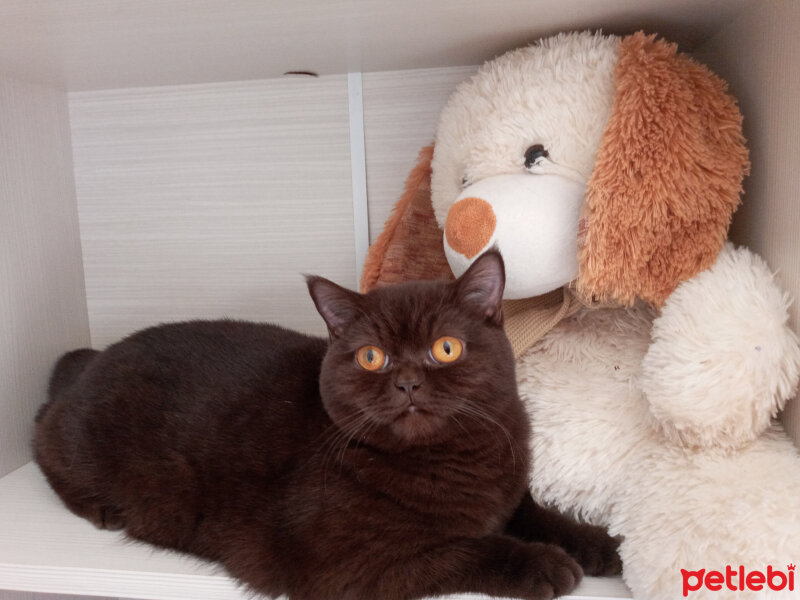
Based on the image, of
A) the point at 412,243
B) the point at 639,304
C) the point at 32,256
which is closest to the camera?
the point at 639,304

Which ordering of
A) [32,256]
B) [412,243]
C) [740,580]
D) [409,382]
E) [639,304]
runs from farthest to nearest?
[32,256] < [412,243] < [639,304] < [409,382] < [740,580]

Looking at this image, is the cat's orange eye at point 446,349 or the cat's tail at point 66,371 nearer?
the cat's orange eye at point 446,349

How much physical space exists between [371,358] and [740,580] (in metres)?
0.46

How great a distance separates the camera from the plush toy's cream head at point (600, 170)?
775 mm

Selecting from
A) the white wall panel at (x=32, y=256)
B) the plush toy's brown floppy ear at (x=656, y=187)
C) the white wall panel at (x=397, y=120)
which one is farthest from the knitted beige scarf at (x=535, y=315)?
the white wall panel at (x=32, y=256)

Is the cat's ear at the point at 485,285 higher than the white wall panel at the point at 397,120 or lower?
lower

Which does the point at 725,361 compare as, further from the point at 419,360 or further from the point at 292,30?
the point at 292,30

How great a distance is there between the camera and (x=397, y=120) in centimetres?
118

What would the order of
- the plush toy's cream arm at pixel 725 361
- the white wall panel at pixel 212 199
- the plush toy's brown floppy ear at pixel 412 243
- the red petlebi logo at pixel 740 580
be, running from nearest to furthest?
the red petlebi logo at pixel 740 580, the plush toy's cream arm at pixel 725 361, the plush toy's brown floppy ear at pixel 412 243, the white wall panel at pixel 212 199

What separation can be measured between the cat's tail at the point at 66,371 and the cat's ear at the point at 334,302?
1.86ft

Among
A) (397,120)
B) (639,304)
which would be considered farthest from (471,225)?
(397,120)

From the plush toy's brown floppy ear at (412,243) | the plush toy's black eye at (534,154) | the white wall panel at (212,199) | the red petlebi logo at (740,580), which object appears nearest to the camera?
the red petlebi logo at (740,580)

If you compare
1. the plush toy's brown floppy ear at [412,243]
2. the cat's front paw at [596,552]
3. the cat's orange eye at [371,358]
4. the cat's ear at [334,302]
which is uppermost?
the plush toy's brown floppy ear at [412,243]

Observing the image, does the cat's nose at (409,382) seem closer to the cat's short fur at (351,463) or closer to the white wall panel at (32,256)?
the cat's short fur at (351,463)
